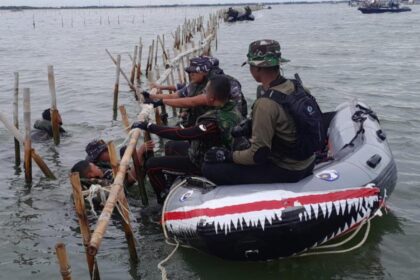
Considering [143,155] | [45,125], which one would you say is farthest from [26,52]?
[143,155]

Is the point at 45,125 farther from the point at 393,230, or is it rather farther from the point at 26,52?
the point at 26,52

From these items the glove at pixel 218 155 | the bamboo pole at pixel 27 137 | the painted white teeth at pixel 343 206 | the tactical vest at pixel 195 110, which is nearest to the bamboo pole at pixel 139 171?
the tactical vest at pixel 195 110

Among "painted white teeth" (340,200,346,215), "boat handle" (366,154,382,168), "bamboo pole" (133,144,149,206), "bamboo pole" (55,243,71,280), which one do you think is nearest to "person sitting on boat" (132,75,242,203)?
"bamboo pole" (133,144,149,206)

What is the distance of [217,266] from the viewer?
6.09 meters

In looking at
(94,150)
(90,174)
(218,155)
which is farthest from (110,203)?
(94,150)

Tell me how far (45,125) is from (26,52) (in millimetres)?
24043

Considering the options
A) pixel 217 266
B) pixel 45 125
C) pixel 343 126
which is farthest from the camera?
pixel 45 125

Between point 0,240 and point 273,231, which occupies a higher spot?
point 273,231

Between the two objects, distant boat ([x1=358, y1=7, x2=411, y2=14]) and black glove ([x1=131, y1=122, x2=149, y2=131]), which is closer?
black glove ([x1=131, y1=122, x2=149, y2=131])

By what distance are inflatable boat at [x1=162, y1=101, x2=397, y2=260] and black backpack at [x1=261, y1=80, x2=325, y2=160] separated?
1.40 feet

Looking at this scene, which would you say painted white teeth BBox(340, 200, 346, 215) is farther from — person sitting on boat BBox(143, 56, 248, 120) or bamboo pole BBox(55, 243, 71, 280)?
bamboo pole BBox(55, 243, 71, 280)

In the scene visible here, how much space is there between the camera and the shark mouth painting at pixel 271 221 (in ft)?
17.8

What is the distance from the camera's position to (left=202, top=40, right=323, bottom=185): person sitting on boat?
5172 millimetres

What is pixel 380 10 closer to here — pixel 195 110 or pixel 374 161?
pixel 195 110
